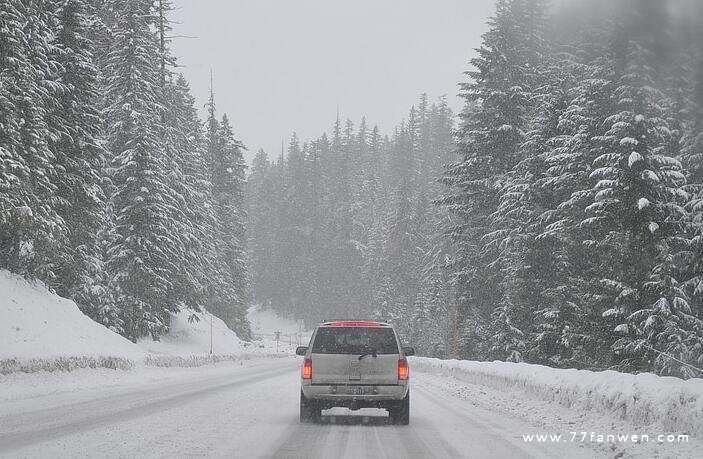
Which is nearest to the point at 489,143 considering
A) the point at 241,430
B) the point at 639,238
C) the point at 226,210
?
the point at 639,238

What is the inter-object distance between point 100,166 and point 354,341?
21.0m

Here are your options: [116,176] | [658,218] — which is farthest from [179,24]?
[658,218]

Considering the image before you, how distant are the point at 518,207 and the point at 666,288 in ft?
30.9

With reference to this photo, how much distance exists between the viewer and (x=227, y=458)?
773 centimetres

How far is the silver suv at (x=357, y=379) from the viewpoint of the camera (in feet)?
37.5

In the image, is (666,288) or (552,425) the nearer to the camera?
(552,425)

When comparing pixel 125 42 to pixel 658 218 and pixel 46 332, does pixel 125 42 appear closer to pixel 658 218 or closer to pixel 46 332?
pixel 46 332

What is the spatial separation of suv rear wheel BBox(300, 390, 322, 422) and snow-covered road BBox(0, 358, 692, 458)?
306mm

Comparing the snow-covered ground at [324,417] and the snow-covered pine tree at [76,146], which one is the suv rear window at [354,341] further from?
the snow-covered pine tree at [76,146]

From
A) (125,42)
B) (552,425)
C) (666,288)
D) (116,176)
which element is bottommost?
(552,425)

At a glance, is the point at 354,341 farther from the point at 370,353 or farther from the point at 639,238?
the point at 639,238

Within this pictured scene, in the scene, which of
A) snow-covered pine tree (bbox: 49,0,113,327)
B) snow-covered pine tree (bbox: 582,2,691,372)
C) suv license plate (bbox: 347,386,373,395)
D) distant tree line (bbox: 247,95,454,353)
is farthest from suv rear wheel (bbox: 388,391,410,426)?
distant tree line (bbox: 247,95,454,353)

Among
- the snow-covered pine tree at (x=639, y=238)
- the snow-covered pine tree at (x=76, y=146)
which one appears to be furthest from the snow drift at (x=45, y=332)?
the snow-covered pine tree at (x=639, y=238)

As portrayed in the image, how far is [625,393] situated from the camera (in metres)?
10.2
